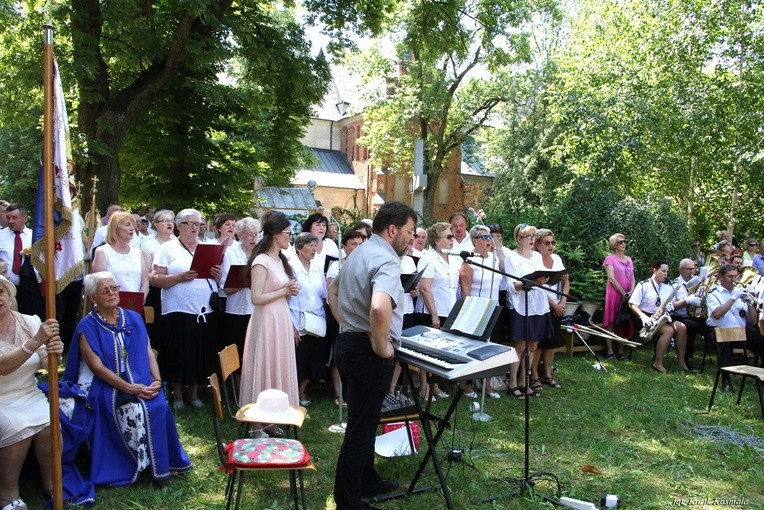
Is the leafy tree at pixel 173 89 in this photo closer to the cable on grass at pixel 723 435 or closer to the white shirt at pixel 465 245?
the white shirt at pixel 465 245

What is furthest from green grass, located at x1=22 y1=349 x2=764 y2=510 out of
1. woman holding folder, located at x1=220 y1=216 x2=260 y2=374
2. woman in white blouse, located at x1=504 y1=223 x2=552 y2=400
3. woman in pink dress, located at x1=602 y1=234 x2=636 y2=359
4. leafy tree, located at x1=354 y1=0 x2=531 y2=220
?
leafy tree, located at x1=354 y1=0 x2=531 y2=220

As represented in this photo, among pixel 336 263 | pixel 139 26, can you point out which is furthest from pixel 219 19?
pixel 336 263

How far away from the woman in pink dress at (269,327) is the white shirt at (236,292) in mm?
929

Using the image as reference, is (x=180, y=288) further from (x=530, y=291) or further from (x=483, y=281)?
(x=530, y=291)

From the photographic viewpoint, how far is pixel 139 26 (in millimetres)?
12531

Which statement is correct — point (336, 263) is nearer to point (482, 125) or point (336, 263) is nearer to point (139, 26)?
point (139, 26)

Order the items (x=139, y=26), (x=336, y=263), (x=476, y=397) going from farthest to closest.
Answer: (x=139, y=26)
(x=476, y=397)
(x=336, y=263)

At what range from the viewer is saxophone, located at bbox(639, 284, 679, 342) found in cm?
991

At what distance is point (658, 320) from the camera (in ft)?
32.6

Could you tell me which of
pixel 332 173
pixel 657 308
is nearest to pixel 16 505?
pixel 657 308

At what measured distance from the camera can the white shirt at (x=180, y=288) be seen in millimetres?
6418

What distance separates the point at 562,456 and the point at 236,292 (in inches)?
142

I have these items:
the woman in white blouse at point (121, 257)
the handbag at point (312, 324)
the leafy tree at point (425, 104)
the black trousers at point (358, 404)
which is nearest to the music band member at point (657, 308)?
the handbag at point (312, 324)

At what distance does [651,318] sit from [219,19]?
1006cm
